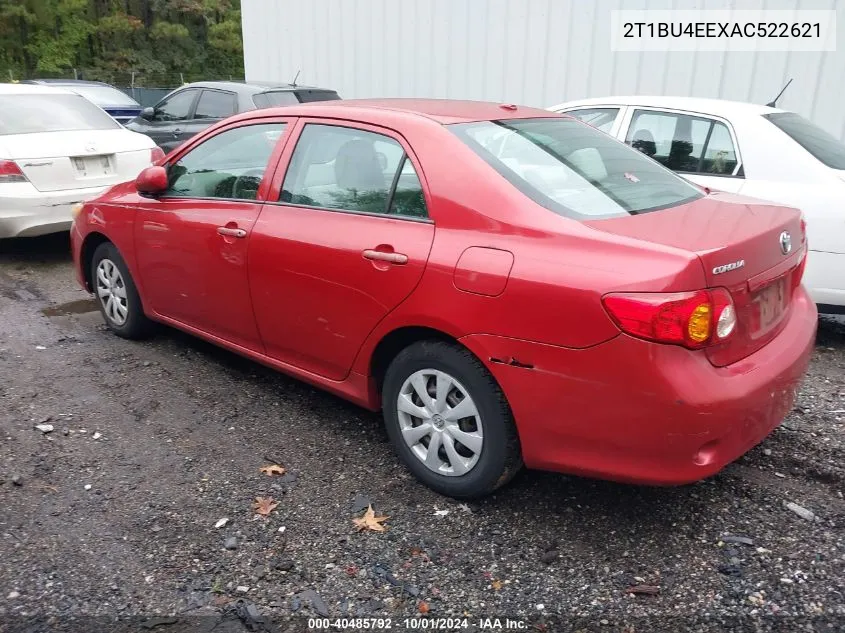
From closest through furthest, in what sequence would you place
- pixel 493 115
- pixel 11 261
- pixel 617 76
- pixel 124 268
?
pixel 493 115, pixel 124 268, pixel 11 261, pixel 617 76

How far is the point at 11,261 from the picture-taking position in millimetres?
7094

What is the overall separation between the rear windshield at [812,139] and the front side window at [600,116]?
110 cm

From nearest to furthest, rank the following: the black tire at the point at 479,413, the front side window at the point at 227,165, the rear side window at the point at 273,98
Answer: the black tire at the point at 479,413 < the front side window at the point at 227,165 < the rear side window at the point at 273,98

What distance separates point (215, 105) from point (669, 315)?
8091mm

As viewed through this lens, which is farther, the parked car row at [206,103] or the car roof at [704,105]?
the parked car row at [206,103]

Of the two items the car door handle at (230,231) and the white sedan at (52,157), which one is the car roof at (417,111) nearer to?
the car door handle at (230,231)

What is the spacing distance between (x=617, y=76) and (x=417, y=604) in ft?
24.4

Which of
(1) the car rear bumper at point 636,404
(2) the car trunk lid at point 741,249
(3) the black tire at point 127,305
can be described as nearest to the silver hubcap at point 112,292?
(3) the black tire at point 127,305

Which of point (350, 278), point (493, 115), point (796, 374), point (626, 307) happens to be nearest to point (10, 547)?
point (350, 278)

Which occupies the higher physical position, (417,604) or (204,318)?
(204,318)

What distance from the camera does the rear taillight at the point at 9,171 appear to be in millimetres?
6340

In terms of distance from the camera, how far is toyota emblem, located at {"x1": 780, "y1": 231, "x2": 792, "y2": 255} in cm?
288

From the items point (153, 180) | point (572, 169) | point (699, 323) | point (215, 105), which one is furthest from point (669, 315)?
point (215, 105)

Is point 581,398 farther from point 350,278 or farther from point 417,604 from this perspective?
point 350,278
